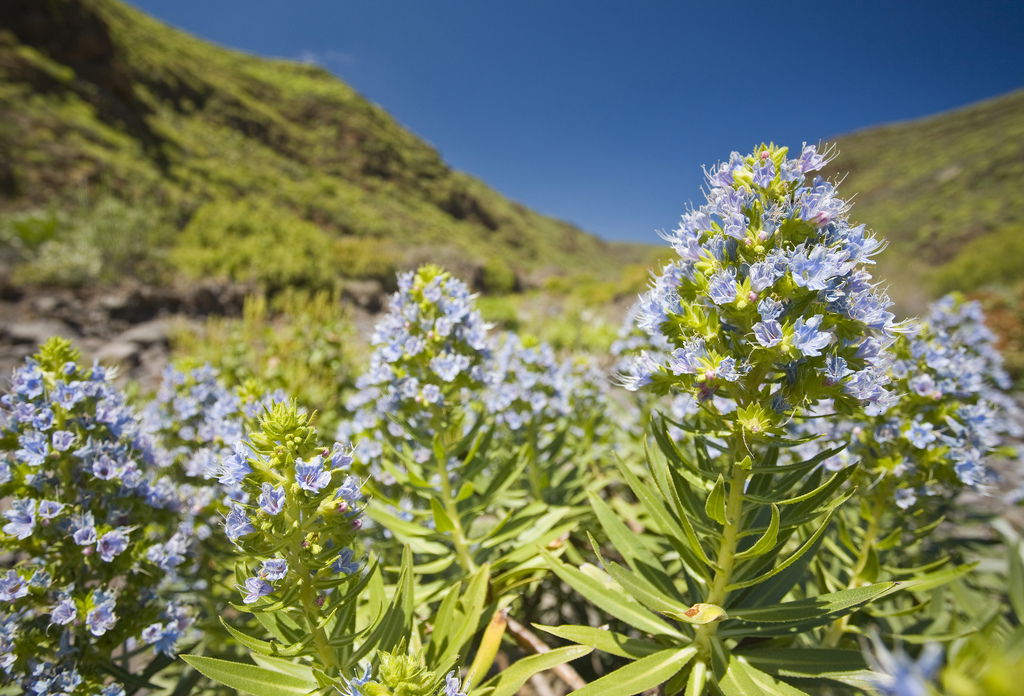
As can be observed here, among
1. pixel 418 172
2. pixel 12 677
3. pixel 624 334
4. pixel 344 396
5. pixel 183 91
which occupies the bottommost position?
pixel 12 677

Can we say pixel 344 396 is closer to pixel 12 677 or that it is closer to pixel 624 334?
pixel 624 334

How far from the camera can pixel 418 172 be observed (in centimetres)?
5238

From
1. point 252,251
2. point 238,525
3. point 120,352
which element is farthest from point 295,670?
point 252,251

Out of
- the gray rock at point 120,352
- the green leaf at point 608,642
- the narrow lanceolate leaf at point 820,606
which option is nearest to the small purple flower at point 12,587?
the green leaf at point 608,642

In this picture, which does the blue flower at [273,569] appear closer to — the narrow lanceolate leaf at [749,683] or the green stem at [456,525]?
the green stem at [456,525]

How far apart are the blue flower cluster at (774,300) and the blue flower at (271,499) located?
1.13m

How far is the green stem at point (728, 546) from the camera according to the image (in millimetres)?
1533

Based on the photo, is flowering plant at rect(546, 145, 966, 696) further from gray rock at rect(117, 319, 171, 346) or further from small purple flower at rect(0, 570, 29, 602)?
gray rock at rect(117, 319, 171, 346)

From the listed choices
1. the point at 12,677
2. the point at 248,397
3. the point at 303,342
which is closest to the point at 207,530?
the point at 248,397

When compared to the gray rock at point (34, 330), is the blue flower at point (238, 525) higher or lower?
higher

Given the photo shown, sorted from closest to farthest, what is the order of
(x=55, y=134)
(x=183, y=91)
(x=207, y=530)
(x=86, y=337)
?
(x=207, y=530)
(x=86, y=337)
(x=55, y=134)
(x=183, y=91)

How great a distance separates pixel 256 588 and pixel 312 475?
38cm

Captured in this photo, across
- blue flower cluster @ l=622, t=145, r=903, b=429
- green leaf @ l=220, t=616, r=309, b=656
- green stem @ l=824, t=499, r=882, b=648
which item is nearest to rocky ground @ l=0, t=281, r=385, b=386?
green leaf @ l=220, t=616, r=309, b=656

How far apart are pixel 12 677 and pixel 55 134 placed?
830 inches
